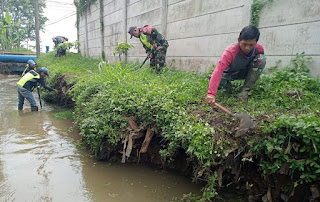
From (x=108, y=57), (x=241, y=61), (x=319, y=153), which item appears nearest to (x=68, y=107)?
(x=108, y=57)

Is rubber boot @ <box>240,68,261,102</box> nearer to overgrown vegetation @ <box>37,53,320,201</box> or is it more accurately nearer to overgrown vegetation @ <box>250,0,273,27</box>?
overgrown vegetation @ <box>37,53,320,201</box>

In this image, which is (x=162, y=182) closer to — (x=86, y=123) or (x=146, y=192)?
(x=146, y=192)

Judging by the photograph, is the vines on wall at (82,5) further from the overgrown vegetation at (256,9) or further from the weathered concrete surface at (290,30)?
the weathered concrete surface at (290,30)

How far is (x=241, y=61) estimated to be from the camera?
3027 mm

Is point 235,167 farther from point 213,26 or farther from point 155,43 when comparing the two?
point 155,43

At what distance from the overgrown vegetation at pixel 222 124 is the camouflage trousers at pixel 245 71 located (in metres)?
0.22

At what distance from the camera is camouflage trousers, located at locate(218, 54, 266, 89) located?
3.06 m

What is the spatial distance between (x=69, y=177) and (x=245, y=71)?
9.00 feet

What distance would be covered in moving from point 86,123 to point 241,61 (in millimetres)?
2298


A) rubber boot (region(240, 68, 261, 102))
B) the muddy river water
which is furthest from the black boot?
the muddy river water

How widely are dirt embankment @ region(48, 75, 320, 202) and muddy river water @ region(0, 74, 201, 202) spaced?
22 centimetres

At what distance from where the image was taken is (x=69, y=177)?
9.14 ft

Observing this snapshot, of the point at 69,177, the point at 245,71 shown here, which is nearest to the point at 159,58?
the point at 245,71

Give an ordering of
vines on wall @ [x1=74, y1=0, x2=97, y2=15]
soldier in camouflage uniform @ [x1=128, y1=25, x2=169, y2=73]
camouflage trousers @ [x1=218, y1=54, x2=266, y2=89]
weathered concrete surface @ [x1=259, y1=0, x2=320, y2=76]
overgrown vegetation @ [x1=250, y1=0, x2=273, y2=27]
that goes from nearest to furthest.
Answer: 1. camouflage trousers @ [x1=218, y1=54, x2=266, y2=89]
2. weathered concrete surface @ [x1=259, y1=0, x2=320, y2=76]
3. overgrown vegetation @ [x1=250, y1=0, x2=273, y2=27]
4. soldier in camouflage uniform @ [x1=128, y1=25, x2=169, y2=73]
5. vines on wall @ [x1=74, y1=0, x2=97, y2=15]
